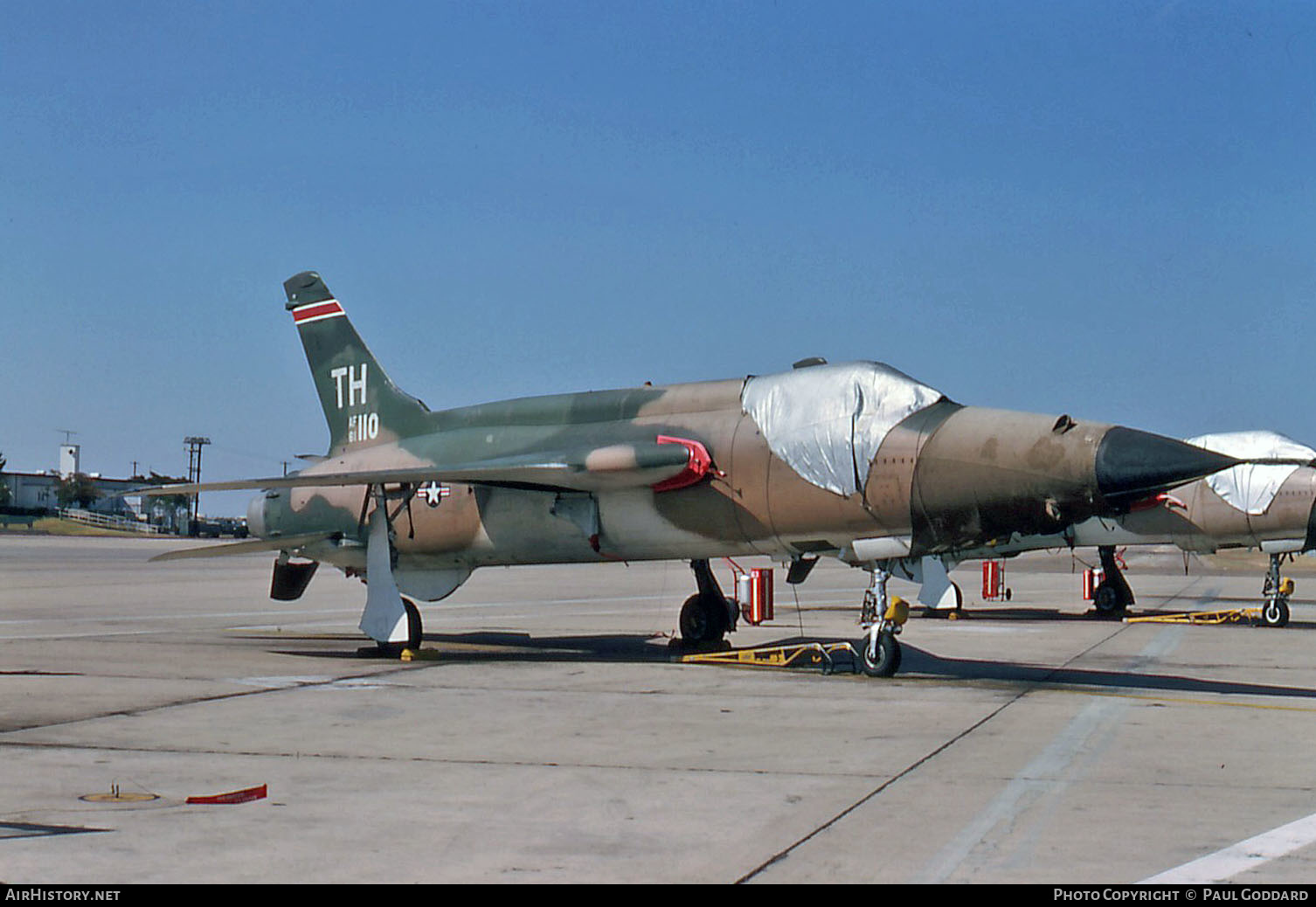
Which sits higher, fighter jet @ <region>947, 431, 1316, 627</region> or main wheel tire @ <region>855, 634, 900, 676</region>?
fighter jet @ <region>947, 431, 1316, 627</region>

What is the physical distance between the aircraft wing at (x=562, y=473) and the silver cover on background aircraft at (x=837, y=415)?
3.24ft

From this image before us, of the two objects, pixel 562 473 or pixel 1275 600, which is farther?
pixel 1275 600

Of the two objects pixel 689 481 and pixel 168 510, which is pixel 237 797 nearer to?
pixel 689 481

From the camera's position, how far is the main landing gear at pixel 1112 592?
27859mm

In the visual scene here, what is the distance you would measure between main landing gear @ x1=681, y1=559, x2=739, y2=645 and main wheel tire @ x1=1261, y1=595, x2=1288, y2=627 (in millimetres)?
11941

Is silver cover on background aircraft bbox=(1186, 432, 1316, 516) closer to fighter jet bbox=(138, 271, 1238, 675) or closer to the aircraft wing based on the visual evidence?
fighter jet bbox=(138, 271, 1238, 675)

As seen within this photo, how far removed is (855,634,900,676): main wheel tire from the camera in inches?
547

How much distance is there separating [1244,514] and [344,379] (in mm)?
15766

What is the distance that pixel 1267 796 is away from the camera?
7457 millimetres

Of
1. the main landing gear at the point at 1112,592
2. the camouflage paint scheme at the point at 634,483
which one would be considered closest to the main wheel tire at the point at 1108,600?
the main landing gear at the point at 1112,592

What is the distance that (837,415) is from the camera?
45.4 ft

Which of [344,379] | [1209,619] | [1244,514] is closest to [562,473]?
[344,379]

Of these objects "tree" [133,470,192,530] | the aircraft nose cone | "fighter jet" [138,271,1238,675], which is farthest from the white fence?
the aircraft nose cone
